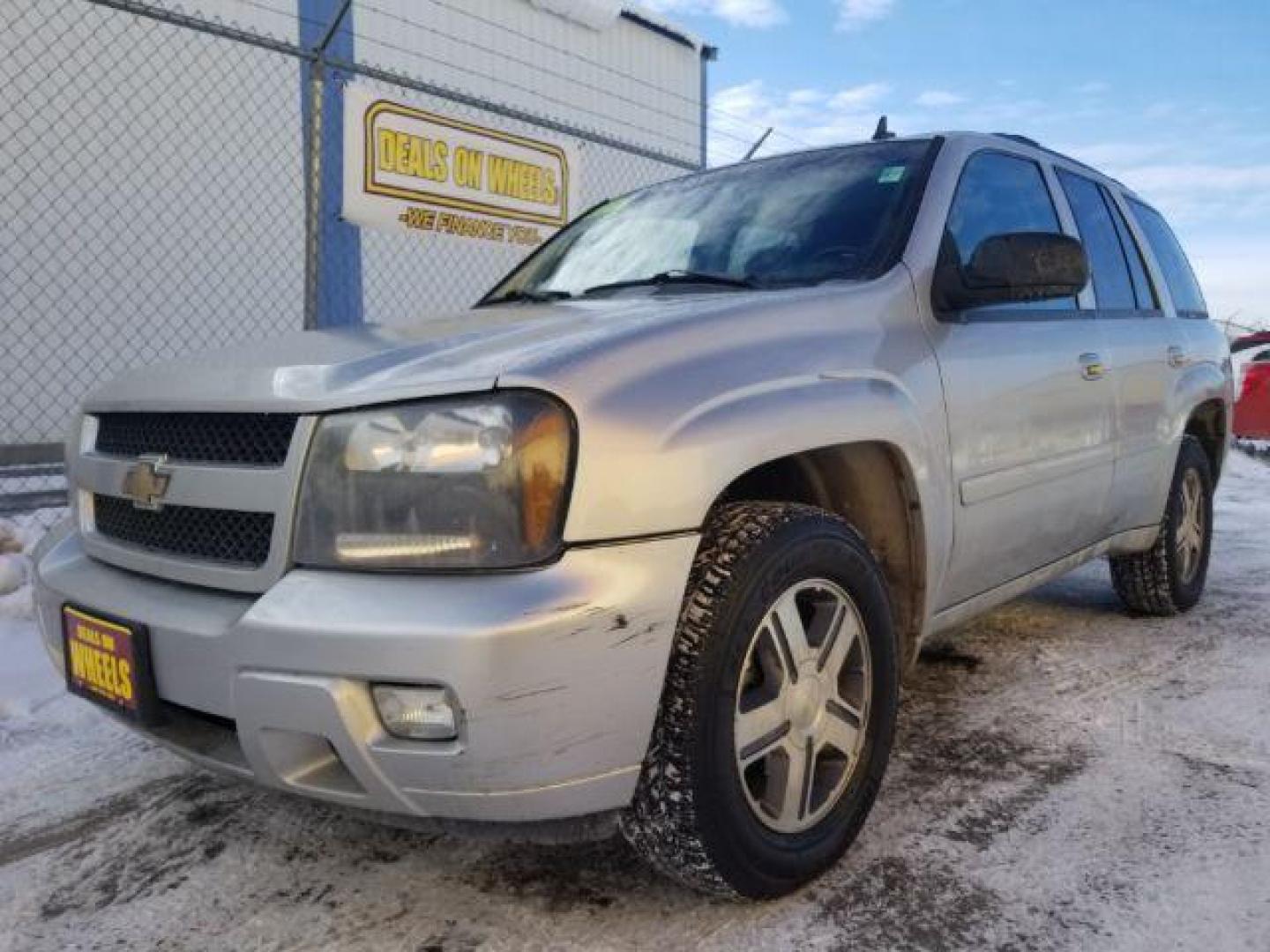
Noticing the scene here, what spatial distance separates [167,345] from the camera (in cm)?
872

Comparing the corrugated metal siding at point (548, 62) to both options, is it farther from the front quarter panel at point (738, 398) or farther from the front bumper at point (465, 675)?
the front bumper at point (465, 675)

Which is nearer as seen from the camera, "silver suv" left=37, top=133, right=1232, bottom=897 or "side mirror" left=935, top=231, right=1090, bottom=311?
"silver suv" left=37, top=133, right=1232, bottom=897

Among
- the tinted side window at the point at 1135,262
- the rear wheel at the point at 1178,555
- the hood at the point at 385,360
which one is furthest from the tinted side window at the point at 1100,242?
the hood at the point at 385,360

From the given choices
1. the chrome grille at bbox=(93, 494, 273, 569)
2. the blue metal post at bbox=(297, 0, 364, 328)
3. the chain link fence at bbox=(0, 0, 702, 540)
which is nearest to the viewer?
the chrome grille at bbox=(93, 494, 273, 569)

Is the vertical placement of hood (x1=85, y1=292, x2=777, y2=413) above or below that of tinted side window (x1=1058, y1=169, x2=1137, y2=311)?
below

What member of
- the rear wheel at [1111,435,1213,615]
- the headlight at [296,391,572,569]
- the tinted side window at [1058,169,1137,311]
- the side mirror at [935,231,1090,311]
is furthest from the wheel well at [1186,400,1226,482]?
the headlight at [296,391,572,569]

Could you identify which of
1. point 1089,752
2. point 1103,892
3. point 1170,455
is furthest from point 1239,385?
point 1103,892

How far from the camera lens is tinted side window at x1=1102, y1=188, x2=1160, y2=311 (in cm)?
390

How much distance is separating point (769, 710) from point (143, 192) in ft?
27.6

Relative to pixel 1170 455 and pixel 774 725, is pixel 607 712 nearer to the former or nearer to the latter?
pixel 774 725

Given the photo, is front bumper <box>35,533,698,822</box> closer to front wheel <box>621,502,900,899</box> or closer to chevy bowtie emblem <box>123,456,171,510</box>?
front wheel <box>621,502,900,899</box>

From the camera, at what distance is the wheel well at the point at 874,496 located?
7.66 ft

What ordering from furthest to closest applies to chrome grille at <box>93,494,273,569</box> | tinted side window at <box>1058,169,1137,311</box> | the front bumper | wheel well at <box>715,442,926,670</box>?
tinted side window at <box>1058,169,1137,311</box> < wheel well at <box>715,442,926,670</box> < chrome grille at <box>93,494,273,569</box> < the front bumper

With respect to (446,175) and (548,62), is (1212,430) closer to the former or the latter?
(446,175)
